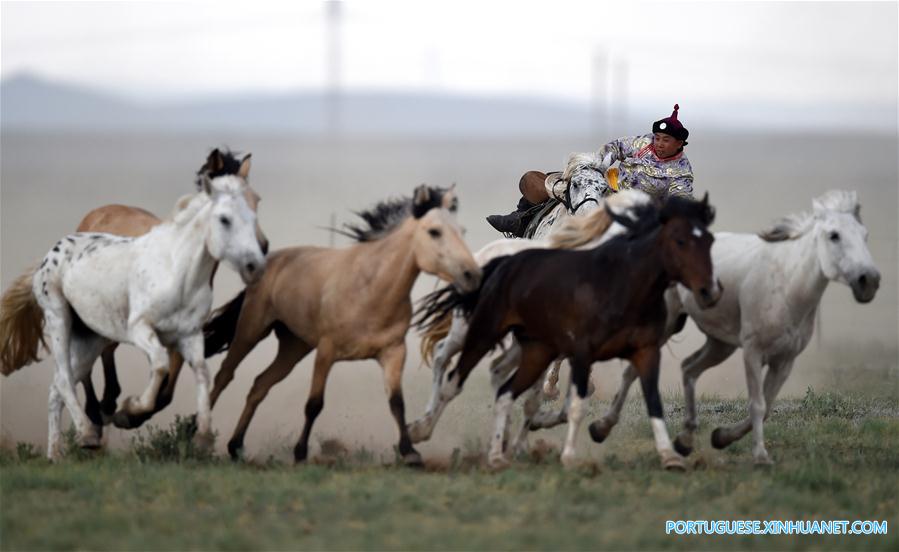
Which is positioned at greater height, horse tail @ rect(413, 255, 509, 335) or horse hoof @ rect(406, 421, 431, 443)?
horse tail @ rect(413, 255, 509, 335)

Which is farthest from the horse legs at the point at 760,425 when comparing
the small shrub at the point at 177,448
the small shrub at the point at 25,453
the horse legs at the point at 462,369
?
the small shrub at the point at 25,453

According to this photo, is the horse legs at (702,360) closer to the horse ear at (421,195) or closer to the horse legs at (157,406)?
the horse ear at (421,195)

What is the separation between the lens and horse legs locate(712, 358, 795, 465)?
10.2 m

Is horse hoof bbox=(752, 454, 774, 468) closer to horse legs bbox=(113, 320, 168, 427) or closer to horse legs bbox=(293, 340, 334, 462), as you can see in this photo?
horse legs bbox=(293, 340, 334, 462)

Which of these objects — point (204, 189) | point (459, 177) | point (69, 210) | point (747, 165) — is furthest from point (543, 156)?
point (204, 189)

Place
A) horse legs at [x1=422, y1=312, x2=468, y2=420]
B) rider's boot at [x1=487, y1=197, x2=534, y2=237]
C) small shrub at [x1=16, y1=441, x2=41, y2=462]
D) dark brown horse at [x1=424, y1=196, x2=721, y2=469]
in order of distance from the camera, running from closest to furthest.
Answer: dark brown horse at [x1=424, y1=196, x2=721, y2=469] → small shrub at [x1=16, y1=441, x2=41, y2=462] → horse legs at [x1=422, y1=312, x2=468, y2=420] → rider's boot at [x1=487, y1=197, x2=534, y2=237]

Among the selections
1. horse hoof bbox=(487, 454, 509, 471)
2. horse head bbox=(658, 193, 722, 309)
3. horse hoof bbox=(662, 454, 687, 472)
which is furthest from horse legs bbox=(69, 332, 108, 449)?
horse head bbox=(658, 193, 722, 309)

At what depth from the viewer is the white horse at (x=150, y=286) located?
9.51 metres

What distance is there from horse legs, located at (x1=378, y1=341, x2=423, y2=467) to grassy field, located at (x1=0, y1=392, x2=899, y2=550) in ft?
0.50

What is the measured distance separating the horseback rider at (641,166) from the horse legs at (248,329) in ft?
10.7

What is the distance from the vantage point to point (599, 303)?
9.43 m

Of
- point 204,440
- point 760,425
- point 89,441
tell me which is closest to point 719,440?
point 760,425

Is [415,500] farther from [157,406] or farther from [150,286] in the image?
[150,286]

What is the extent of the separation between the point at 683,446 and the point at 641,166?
3092mm
